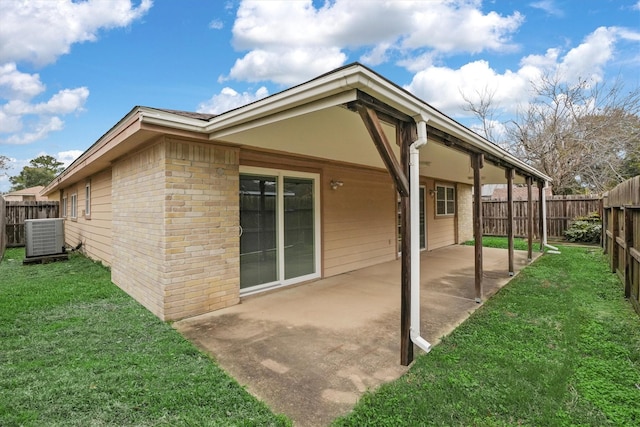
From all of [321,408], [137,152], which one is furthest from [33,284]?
[321,408]

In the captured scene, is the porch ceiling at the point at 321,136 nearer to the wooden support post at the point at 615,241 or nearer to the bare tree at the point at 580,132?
the wooden support post at the point at 615,241

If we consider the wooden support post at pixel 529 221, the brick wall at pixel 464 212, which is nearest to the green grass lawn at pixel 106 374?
the wooden support post at pixel 529 221

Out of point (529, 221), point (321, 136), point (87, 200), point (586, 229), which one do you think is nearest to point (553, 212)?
point (586, 229)

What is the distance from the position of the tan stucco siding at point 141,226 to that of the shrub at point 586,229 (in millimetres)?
13743

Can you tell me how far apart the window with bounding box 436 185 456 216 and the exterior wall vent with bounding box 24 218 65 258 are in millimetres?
11354

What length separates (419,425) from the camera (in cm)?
210

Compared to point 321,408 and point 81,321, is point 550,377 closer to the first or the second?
point 321,408

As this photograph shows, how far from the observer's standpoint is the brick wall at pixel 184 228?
4.10 metres

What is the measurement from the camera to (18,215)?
12.9 m

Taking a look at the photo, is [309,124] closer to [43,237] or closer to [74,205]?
[43,237]

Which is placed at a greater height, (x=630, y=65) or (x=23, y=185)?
(x=630, y=65)

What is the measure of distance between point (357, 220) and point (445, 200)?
5.82 m

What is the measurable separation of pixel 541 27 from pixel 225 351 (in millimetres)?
14366

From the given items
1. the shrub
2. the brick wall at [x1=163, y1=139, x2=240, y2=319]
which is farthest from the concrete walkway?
the shrub
